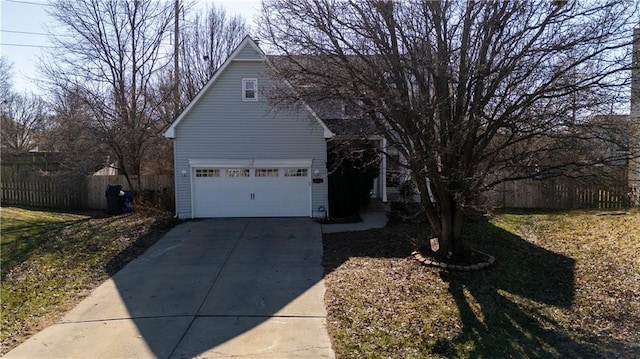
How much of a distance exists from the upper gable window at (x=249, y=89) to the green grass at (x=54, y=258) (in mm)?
5103

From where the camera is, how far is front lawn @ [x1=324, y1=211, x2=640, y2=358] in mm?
6098

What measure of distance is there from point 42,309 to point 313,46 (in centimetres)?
667

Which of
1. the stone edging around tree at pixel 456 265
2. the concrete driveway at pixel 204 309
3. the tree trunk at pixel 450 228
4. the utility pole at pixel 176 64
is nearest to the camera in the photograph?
the concrete driveway at pixel 204 309

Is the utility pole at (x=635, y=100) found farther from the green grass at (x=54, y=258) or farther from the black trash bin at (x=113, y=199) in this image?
the black trash bin at (x=113, y=199)

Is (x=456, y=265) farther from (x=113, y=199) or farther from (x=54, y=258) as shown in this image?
(x=113, y=199)

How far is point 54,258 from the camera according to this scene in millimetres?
10648

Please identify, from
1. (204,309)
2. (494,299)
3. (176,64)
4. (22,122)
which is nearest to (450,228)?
(494,299)

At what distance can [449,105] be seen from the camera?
886 centimetres

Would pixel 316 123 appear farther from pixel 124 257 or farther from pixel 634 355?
pixel 634 355

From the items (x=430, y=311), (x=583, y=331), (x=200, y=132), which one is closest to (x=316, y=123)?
(x=200, y=132)

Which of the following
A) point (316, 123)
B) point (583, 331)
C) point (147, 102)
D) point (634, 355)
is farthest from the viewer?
point (147, 102)

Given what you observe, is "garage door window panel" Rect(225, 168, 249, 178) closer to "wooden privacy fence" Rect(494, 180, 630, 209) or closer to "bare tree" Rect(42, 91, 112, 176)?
"bare tree" Rect(42, 91, 112, 176)

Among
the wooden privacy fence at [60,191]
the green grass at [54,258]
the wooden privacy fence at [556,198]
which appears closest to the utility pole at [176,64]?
the wooden privacy fence at [60,191]

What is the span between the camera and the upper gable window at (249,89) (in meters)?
16.6
